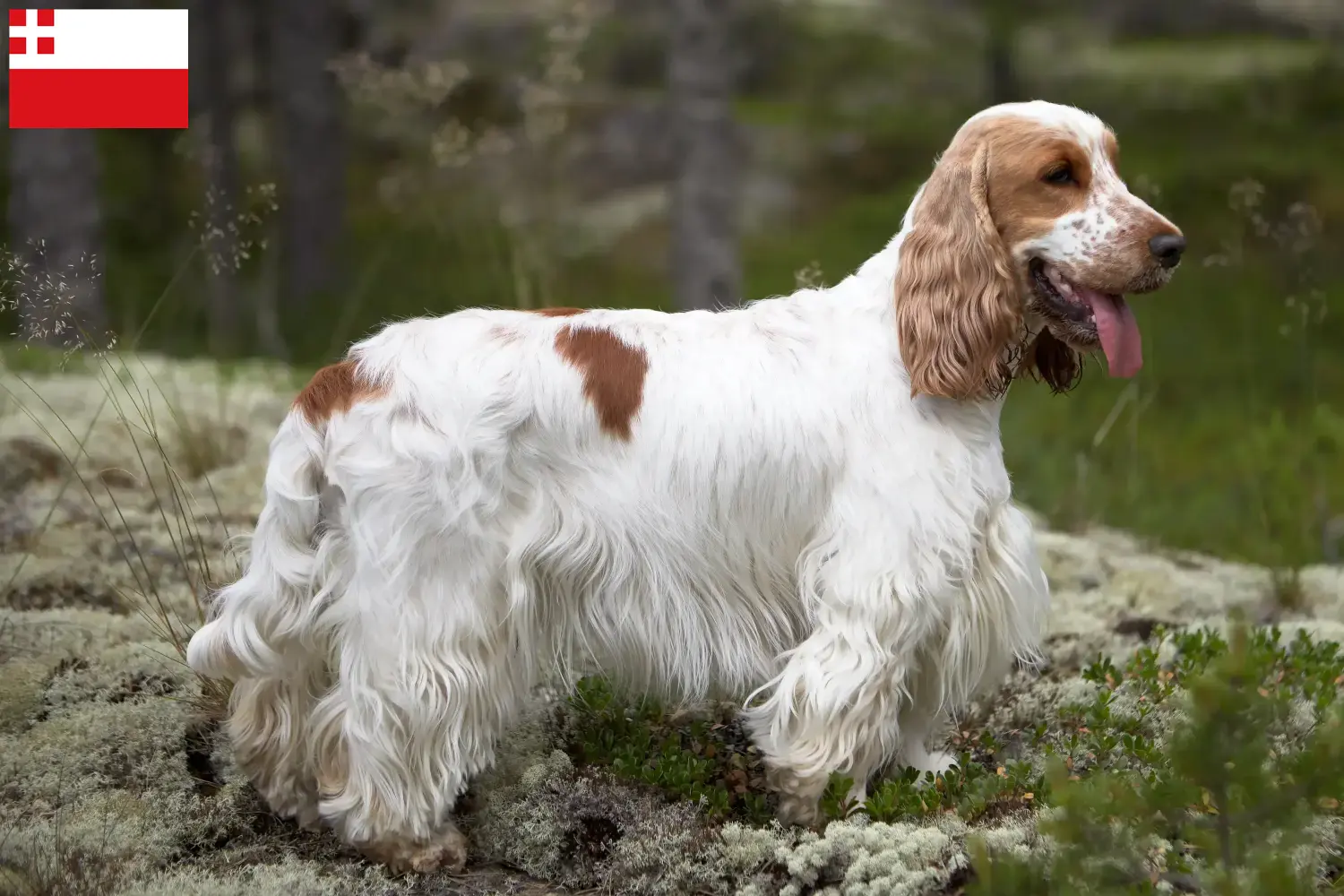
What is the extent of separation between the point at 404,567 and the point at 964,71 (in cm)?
1814

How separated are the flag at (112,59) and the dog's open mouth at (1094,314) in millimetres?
3221

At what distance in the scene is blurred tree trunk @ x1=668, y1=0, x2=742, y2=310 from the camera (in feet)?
24.1

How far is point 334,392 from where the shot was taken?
3.15 m

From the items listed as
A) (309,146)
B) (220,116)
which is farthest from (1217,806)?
(220,116)

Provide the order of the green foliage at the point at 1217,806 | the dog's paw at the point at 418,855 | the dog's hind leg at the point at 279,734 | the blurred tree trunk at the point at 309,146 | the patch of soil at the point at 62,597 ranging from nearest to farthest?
the green foliage at the point at 1217,806 → the dog's paw at the point at 418,855 → the dog's hind leg at the point at 279,734 → the patch of soil at the point at 62,597 → the blurred tree trunk at the point at 309,146

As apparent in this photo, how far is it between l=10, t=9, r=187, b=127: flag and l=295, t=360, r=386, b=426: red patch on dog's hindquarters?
2177mm

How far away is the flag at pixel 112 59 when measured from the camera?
5145 millimetres

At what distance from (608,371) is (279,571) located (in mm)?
877

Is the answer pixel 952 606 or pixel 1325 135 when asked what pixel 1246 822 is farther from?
pixel 1325 135

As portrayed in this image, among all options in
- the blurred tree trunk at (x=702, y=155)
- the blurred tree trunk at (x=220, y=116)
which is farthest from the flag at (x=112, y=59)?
the blurred tree trunk at (x=220, y=116)

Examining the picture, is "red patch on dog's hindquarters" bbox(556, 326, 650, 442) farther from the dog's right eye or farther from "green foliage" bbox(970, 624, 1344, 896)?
"green foliage" bbox(970, 624, 1344, 896)

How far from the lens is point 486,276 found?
12.9 meters

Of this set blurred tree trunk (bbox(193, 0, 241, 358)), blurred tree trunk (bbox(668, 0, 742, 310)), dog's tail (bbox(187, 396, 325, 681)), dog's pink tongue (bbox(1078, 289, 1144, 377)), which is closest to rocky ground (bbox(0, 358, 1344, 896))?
dog's tail (bbox(187, 396, 325, 681))

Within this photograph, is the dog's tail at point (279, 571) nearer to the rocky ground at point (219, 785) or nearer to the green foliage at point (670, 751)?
the rocky ground at point (219, 785)
